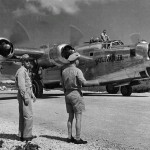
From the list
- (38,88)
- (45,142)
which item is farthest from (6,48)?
(45,142)

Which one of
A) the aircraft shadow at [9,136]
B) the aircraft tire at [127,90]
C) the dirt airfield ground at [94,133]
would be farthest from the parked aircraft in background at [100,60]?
the aircraft shadow at [9,136]

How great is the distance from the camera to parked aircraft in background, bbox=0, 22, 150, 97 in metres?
18.3

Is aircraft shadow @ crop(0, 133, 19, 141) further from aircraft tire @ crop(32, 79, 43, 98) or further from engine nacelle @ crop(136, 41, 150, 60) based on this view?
engine nacelle @ crop(136, 41, 150, 60)

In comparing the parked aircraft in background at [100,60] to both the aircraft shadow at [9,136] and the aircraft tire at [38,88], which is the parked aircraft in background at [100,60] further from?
the aircraft shadow at [9,136]

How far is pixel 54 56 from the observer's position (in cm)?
1900

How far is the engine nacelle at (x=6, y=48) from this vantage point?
1761 cm

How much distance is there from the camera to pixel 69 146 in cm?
591

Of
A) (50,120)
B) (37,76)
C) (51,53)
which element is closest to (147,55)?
(51,53)

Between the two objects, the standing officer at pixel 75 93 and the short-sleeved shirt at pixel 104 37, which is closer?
the standing officer at pixel 75 93

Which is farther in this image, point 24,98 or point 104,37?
point 104,37

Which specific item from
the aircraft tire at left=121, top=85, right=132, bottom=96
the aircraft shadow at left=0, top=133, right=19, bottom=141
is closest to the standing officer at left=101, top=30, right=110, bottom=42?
the aircraft tire at left=121, top=85, right=132, bottom=96

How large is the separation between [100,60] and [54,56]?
3.27m

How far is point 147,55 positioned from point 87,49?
15.0 feet

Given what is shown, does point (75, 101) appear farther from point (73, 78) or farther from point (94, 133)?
point (94, 133)
